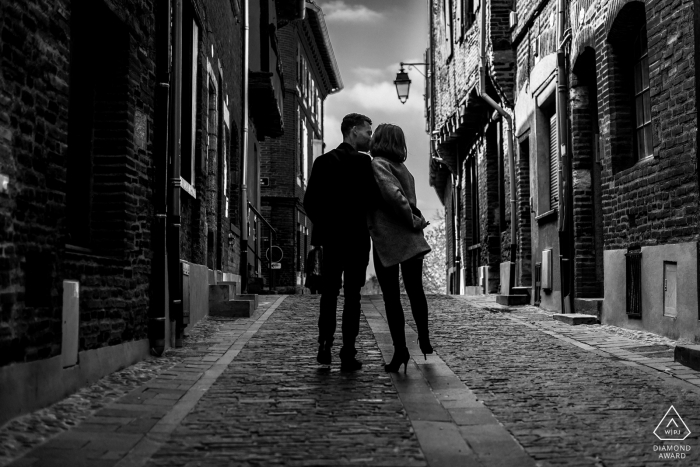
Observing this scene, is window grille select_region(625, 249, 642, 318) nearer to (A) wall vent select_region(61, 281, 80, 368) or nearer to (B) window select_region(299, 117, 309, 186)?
(A) wall vent select_region(61, 281, 80, 368)

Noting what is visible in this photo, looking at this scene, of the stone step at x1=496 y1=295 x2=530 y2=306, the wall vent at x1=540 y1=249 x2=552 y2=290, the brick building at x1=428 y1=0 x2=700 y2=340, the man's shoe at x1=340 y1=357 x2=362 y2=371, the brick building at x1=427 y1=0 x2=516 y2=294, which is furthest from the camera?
the brick building at x1=427 y1=0 x2=516 y2=294

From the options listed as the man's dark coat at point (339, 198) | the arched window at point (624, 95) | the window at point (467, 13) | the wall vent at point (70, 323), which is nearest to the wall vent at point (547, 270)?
the arched window at point (624, 95)

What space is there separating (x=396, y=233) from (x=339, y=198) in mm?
483

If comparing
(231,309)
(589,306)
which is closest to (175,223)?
(231,309)

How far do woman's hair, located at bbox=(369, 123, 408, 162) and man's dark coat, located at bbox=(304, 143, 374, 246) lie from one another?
16cm

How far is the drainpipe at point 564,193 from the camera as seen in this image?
1212 cm

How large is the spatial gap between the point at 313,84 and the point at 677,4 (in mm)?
31487

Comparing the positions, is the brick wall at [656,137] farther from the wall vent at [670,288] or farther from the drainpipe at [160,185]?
the drainpipe at [160,185]

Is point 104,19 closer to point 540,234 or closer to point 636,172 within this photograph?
point 636,172

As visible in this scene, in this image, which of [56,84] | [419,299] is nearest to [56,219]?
[56,84]

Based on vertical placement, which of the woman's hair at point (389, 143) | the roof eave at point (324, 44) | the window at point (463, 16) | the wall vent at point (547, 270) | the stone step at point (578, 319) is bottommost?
the stone step at point (578, 319)

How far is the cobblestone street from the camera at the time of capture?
393 cm

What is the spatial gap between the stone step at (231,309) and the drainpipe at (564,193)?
4195 millimetres

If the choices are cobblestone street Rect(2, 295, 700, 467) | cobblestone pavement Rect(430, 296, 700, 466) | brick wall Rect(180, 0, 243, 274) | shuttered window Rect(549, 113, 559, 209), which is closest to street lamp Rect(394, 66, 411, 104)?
brick wall Rect(180, 0, 243, 274)
